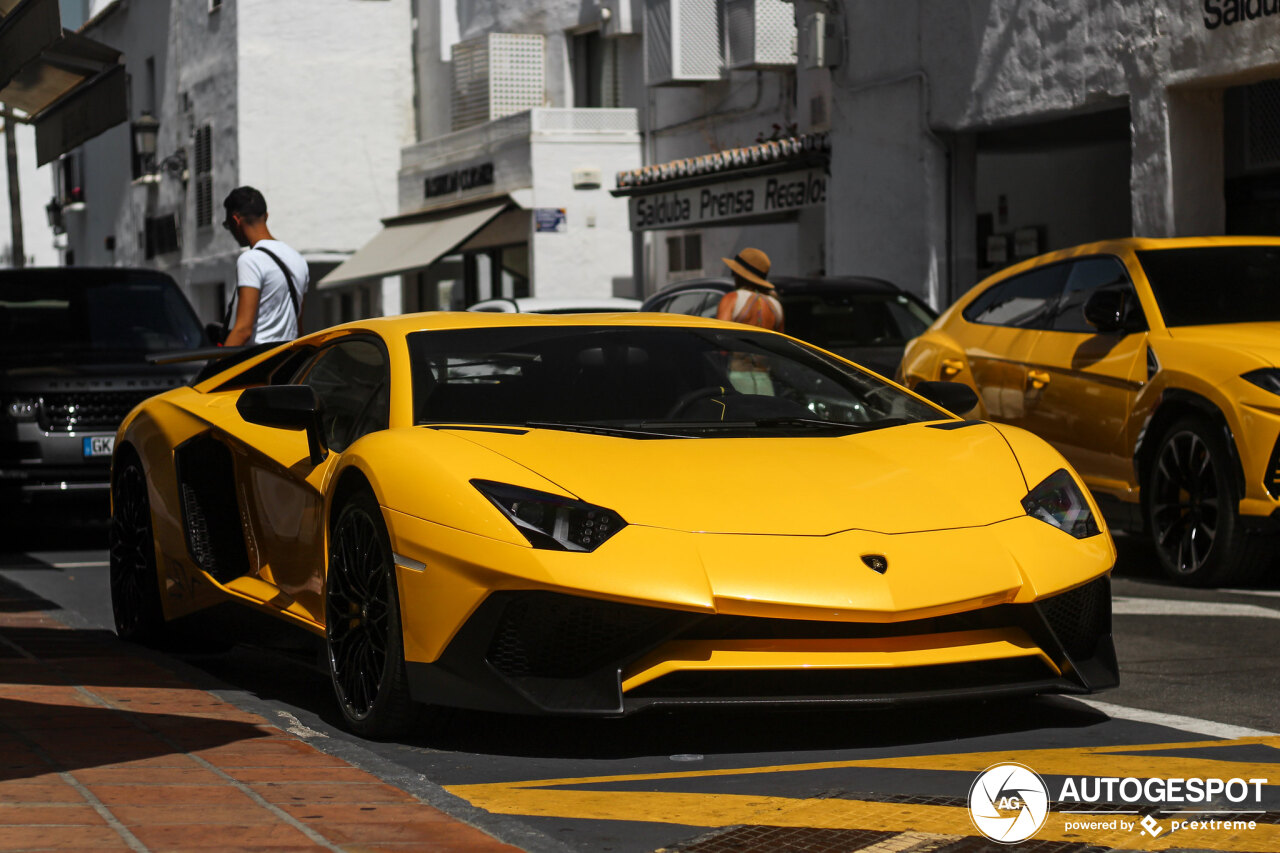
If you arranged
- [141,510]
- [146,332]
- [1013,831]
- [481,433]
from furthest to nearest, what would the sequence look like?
[146,332], [141,510], [481,433], [1013,831]

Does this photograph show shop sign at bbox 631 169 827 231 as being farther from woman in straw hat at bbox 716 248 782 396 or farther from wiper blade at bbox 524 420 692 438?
wiper blade at bbox 524 420 692 438

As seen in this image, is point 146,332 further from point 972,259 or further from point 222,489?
point 972,259

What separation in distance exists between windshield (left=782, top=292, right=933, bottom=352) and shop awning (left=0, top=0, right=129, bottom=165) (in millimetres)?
5377

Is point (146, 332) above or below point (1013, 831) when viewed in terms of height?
above

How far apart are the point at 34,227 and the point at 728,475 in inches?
2564

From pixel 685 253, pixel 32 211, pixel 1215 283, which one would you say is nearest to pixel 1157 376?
pixel 1215 283

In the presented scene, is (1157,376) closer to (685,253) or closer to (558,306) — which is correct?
(558,306)

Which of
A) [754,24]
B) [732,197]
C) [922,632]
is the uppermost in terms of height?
[754,24]

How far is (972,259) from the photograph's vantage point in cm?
1944

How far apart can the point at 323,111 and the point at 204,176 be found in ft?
14.0

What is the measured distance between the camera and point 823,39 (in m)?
20.8

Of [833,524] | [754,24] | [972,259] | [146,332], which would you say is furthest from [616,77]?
[833,524]

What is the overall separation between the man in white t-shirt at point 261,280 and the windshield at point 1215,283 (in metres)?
4.07

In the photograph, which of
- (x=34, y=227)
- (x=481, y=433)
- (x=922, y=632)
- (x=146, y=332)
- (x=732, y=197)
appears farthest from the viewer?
(x=34, y=227)
